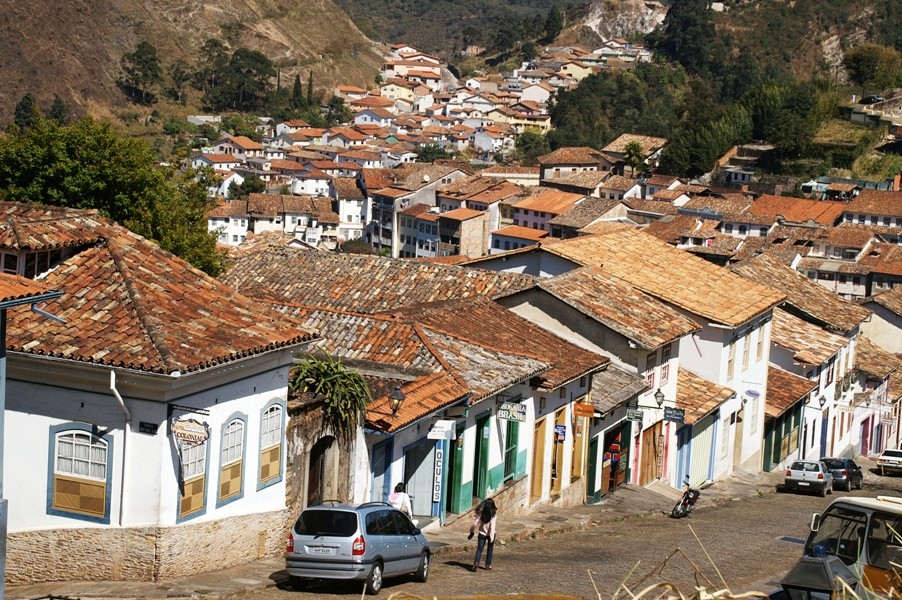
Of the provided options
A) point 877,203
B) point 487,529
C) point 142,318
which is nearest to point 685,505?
point 487,529

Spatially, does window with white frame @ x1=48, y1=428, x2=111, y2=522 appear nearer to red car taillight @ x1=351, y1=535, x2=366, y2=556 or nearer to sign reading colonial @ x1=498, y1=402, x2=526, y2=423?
red car taillight @ x1=351, y1=535, x2=366, y2=556

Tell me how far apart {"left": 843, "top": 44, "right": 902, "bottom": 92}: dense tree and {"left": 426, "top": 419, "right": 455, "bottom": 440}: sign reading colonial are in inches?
5747


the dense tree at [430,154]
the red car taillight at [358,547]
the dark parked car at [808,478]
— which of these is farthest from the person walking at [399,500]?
the dense tree at [430,154]

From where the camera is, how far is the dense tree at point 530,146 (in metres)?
161

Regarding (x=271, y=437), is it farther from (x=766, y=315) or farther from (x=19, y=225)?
(x=766, y=315)

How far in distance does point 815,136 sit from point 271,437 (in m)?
126

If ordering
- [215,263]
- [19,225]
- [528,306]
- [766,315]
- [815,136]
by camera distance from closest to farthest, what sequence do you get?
[19,225], [528,306], [215,263], [766,315], [815,136]

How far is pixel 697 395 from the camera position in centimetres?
3173

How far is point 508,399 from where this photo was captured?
74.0 feet

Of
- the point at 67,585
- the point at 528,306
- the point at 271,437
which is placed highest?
the point at 528,306

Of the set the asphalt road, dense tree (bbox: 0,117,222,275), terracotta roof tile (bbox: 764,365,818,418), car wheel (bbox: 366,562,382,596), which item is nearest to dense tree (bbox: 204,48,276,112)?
terracotta roof tile (bbox: 764,365,818,418)

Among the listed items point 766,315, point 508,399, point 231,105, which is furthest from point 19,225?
point 231,105

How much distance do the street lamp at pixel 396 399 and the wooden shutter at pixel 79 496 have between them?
4453mm

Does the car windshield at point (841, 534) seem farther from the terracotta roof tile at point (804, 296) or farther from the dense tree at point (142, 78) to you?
the dense tree at point (142, 78)
